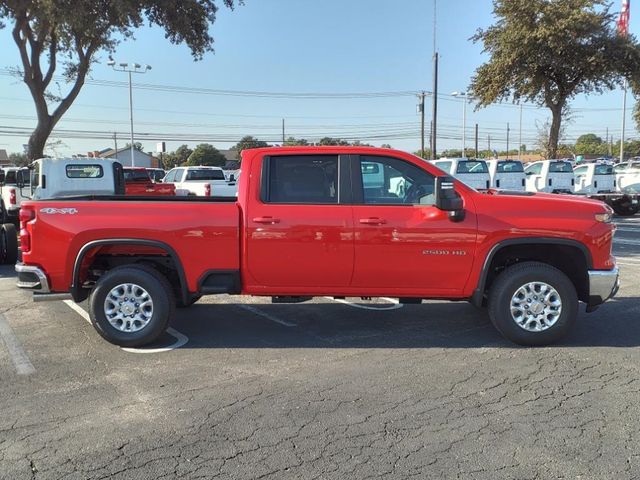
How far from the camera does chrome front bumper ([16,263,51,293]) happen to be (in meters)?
5.40

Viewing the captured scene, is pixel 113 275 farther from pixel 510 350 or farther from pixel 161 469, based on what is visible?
pixel 510 350

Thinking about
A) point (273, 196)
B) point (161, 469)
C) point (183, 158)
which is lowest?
point (161, 469)

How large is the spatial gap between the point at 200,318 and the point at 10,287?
147 inches

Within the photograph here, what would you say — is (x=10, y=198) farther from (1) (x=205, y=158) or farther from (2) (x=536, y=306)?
(1) (x=205, y=158)

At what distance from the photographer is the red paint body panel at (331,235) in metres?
5.27

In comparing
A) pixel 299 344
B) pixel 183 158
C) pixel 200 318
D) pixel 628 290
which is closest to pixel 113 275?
pixel 200 318

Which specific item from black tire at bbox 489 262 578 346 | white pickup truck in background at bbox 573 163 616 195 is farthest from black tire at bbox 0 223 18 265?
white pickup truck in background at bbox 573 163 616 195

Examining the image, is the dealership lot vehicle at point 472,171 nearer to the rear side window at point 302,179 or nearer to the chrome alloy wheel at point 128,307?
the rear side window at point 302,179

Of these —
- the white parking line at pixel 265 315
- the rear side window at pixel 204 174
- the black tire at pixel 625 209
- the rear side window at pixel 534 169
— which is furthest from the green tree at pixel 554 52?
the white parking line at pixel 265 315

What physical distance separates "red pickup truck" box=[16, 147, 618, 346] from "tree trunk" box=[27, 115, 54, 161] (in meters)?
14.7

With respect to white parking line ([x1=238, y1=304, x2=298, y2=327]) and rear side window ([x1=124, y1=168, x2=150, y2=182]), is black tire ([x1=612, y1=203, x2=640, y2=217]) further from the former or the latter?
white parking line ([x1=238, y1=304, x2=298, y2=327])

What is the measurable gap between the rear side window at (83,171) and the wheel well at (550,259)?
32.1 ft

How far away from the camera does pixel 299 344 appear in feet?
18.4

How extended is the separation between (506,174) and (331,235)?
17.7 meters
